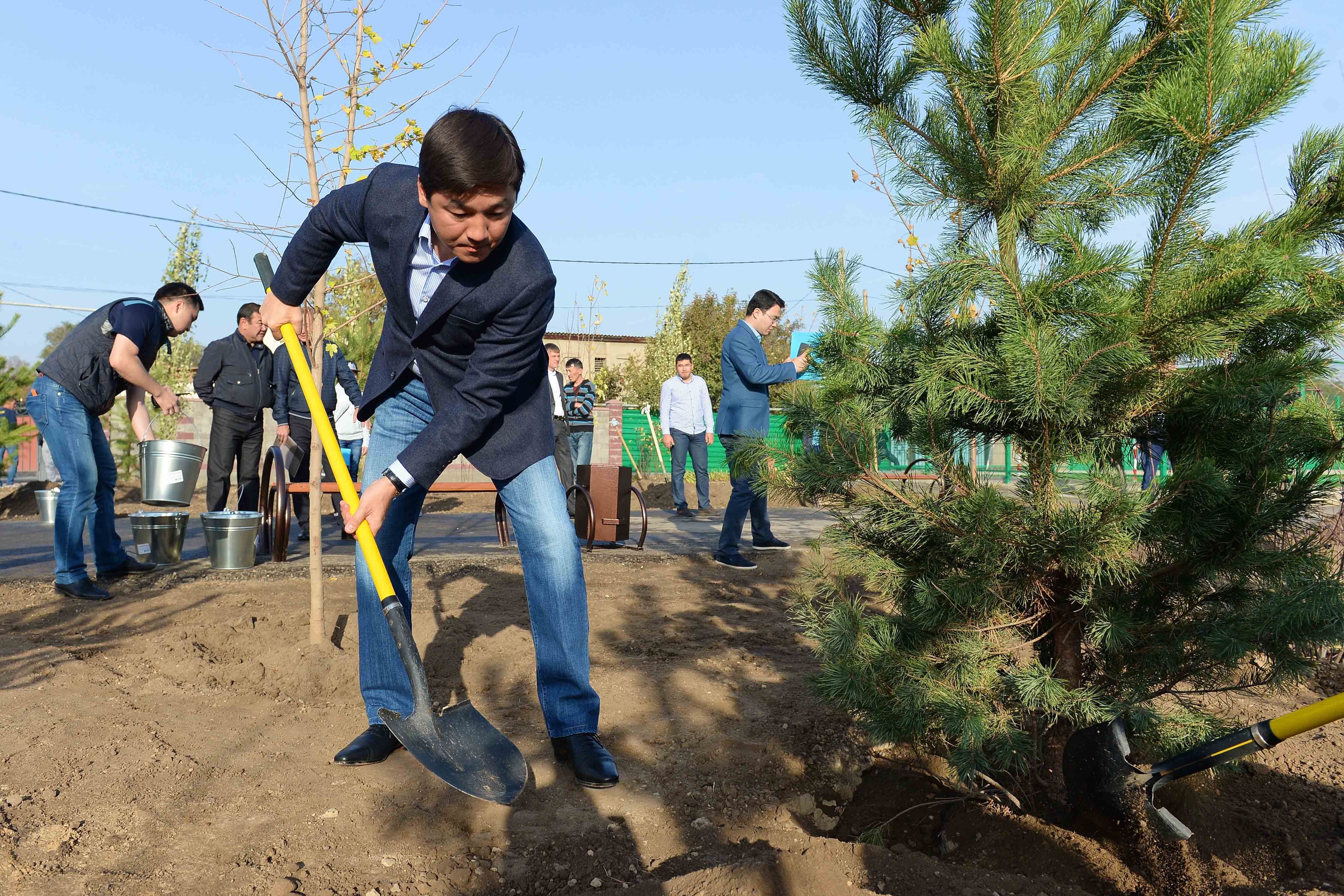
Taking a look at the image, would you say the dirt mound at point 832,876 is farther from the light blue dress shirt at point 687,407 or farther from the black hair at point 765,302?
the light blue dress shirt at point 687,407

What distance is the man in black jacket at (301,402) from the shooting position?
7.20 m

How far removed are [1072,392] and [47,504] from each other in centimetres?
979

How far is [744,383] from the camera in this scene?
21.8 ft

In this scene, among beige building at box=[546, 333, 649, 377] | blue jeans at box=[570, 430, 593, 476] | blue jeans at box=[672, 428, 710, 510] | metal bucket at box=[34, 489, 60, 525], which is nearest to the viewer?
metal bucket at box=[34, 489, 60, 525]

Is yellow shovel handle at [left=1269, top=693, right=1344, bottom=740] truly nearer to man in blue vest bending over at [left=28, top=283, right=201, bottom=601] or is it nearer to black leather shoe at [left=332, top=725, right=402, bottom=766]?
black leather shoe at [left=332, top=725, right=402, bottom=766]

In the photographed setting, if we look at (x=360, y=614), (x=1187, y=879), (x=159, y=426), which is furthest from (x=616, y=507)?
(x=159, y=426)

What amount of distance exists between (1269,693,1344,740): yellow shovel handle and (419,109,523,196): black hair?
A: 2.08 metres

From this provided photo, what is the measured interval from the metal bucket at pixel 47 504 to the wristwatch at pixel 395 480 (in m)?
7.61

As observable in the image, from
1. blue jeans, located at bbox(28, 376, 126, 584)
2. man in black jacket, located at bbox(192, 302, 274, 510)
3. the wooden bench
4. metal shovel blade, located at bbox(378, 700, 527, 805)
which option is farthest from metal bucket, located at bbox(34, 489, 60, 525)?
metal shovel blade, located at bbox(378, 700, 527, 805)

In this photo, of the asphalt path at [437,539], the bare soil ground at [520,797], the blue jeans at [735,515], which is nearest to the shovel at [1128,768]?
the bare soil ground at [520,797]

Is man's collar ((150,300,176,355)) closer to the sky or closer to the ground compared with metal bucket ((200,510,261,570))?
closer to the sky

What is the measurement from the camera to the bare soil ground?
216 centimetres

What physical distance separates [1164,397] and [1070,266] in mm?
442

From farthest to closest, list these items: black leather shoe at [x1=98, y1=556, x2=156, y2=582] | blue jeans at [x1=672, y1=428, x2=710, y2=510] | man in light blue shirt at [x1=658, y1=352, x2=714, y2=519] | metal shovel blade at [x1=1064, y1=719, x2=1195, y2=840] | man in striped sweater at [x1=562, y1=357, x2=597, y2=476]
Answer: man in striped sweater at [x1=562, y1=357, x2=597, y2=476] → blue jeans at [x1=672, y1=428, x2=710, y2=510] → man in light blue shirt at [x1=658, y1=352, x2=714, y2=519] → black leather shoe at [x1=98, y1=556, x2=156, y2=582] → metal shovel blade at [x1=1064, y1=719, x2=1195, y2=840]
